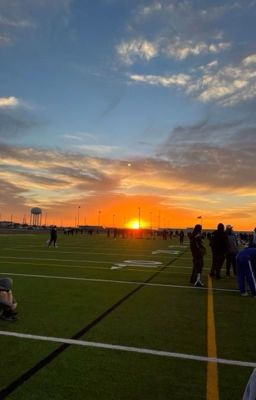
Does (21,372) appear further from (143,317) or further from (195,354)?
(143,317)

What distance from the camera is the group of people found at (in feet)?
37.4

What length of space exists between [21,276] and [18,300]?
4498 mm

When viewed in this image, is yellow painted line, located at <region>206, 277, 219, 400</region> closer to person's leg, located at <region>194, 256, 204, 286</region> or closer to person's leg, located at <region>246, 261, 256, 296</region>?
person's leg, located at <region>246, 261, 256, 296</region>

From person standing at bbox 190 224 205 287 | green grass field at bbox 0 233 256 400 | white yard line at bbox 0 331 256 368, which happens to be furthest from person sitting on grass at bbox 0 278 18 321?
person standing at bbox 190 224 205 287

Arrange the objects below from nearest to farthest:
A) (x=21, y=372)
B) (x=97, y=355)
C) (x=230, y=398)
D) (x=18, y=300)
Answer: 1. (x=230, y=398)
2. (x=21, y=372)
3. (x=97, y=355)
4. (x=18, y=300)

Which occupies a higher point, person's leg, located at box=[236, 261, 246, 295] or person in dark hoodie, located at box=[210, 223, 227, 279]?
person in dark hoodie, located at box=[210, 223, 227, 279]

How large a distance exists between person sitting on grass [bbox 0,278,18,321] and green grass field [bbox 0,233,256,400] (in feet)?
0.61

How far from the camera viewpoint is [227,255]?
16891 mm

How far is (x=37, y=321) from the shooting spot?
783 cm

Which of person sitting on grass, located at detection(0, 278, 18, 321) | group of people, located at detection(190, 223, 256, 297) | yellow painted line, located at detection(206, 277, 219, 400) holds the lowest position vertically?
yellow painted line, located at detection(206, 277, 219, 400)

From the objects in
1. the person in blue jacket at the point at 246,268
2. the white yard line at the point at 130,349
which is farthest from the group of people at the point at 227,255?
the white yard line at the point at 130,349

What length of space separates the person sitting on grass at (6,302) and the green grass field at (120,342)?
18 cm

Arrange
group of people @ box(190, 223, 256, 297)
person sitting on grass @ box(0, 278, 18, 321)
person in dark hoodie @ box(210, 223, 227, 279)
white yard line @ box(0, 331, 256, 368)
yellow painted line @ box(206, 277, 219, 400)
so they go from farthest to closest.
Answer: person in dark hoodie @ box(210, 223, 227, 279) → group of people @ box(190, 223, 256, 297) → person sitting on grass @ box(0, 278, 18, 321) → white yard line @ box(0, 331, 256, 368) → yellow painted line @ box(206, 277, 219, 400)

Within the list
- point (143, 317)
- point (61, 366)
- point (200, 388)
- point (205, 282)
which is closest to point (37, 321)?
point (143, 317)
